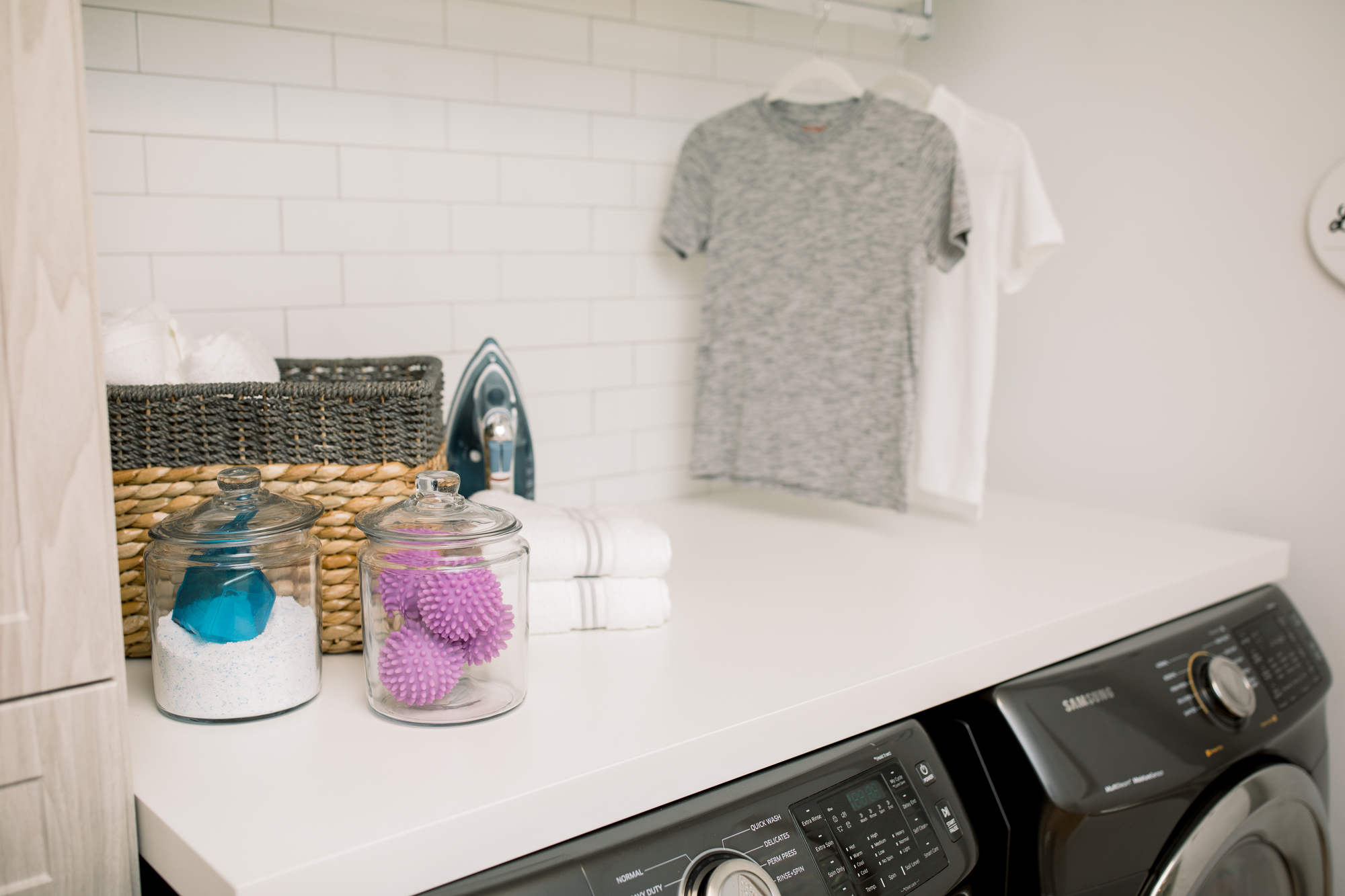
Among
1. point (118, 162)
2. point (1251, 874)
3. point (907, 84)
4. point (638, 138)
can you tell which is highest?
point (907, 84)

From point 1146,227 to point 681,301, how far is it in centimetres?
81

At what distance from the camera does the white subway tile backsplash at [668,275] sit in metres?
1.70

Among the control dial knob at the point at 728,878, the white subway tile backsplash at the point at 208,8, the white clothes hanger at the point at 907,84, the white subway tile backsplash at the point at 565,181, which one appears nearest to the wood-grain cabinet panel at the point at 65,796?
the control dial knob at the point at 728,878

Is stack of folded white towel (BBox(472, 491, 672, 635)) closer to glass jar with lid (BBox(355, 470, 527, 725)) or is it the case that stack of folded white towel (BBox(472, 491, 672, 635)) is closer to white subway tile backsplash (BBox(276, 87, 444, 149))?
glass jar with lid (BBox(355, 470, 527, 725))

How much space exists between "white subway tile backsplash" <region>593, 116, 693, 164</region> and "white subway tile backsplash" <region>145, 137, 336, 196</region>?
0.45 m

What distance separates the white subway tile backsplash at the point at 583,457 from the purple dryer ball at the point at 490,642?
2.44ft

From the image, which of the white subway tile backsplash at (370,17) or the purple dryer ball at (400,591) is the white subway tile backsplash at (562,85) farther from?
the purple dryer ball at (400,591)

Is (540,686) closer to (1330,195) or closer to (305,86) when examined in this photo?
(305,86)

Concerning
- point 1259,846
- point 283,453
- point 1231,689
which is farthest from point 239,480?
point 1259,846

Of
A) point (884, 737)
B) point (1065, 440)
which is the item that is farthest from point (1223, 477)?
point (884, 737)

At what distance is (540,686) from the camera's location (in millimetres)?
960

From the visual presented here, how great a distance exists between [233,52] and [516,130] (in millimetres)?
411

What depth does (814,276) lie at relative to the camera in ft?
5.20

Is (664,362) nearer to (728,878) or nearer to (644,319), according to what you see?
(644,319)
